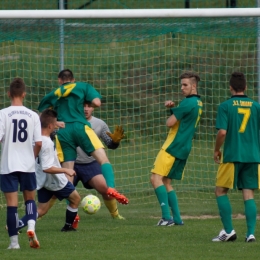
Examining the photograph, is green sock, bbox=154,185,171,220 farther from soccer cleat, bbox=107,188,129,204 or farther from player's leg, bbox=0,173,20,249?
player's leg, bbox=0,173,20,249

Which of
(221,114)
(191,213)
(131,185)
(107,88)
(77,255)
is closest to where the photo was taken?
(77,255)

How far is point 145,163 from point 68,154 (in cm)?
379

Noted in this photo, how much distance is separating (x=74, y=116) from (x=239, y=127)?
219cm

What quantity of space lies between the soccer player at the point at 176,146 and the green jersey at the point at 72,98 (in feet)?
3.23

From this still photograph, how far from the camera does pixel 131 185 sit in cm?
1254

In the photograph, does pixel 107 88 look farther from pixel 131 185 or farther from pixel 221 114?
pixel 221 114

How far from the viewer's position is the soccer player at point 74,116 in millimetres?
9000

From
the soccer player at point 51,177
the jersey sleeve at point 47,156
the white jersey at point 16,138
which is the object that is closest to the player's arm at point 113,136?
the soccer player at point 51,177

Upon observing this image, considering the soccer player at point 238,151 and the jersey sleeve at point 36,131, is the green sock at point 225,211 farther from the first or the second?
the jersey sleeve at point 36,131

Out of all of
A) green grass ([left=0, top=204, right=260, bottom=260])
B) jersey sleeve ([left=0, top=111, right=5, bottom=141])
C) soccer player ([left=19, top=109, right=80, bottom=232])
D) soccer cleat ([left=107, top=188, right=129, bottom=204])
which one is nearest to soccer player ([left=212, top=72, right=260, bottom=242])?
green grass ([left=0, top=204, right=260, bottom=260])

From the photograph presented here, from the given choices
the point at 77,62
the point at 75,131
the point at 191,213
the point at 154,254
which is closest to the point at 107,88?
the point at 77,62

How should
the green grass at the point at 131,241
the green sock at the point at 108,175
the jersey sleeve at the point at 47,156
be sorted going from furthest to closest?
the green sock at the point at 108,175 < the jersey sleeve at the point at 47,156 < the green grass at the point at 131,241

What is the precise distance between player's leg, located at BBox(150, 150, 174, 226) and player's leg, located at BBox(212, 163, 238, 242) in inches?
56.7

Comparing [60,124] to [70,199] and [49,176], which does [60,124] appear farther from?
[70,199]
